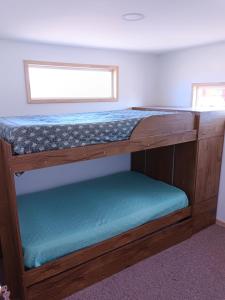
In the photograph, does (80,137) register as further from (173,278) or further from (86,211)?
(173,278)

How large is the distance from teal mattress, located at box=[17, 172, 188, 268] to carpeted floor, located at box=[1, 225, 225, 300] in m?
0.37

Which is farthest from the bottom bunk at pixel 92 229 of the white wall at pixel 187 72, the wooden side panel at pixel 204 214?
the white wall at pixel 187 72

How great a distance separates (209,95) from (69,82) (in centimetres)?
170

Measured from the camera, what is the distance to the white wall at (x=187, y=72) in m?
2.71

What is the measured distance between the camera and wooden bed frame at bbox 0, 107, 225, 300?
1593mm

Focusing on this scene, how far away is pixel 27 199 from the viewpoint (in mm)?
2387

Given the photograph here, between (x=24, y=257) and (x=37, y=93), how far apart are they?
1.72m

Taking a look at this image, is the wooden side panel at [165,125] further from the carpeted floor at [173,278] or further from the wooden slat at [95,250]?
the carpeted floor at [173,278]

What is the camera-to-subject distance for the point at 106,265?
1968 mm

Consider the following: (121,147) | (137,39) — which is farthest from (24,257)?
(137,39)

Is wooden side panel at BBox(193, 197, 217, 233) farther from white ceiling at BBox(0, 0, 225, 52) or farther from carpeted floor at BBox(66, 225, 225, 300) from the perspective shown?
white ceiling at BBox(0, 0, 225, 52)

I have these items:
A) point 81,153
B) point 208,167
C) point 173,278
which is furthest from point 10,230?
point 208,167

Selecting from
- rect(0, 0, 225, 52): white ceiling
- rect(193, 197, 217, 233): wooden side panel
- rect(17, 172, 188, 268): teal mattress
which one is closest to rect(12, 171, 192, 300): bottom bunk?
rect(17, 172, 188, 268): teal mattress

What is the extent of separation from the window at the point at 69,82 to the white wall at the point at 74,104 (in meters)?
0.06
